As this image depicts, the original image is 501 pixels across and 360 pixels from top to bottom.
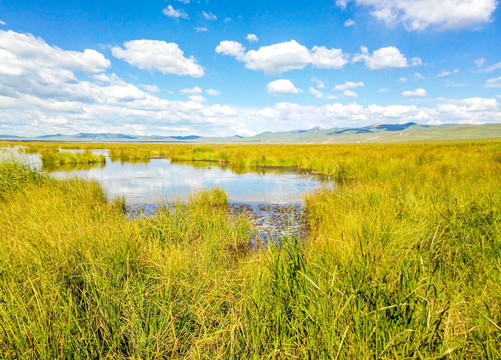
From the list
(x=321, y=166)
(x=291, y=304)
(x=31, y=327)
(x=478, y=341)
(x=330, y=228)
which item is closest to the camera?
(x=478, y=341)

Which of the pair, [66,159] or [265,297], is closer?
[265,297]

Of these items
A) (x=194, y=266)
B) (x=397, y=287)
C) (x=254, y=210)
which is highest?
(x=397, y=287)

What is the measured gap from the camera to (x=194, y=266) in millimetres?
3402

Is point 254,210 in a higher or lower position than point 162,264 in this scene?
lower

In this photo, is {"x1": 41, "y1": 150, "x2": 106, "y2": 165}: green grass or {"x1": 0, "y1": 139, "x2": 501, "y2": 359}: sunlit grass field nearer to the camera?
{"x1": 0, "y1": 139, "x2": 501, "y2": 359}: sunlit grass field

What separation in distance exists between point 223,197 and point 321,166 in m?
13.0

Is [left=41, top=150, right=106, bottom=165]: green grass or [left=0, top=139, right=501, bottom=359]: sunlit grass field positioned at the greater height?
[left=41, top=150, right=106, bottom=165]: green grass

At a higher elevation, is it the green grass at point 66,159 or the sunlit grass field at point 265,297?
the green grass at point 66,159

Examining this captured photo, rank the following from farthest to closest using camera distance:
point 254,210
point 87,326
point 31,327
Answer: point 254,210 → point 87,326 → point 31,327

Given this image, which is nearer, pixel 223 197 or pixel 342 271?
pixel 342 271

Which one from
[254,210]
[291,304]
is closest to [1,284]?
[291,304]

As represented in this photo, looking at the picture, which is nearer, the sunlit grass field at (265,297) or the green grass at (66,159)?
the sunlit grass field at (265,297)

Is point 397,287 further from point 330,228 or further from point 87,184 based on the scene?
point 87,184

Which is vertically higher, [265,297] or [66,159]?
[66,159]
